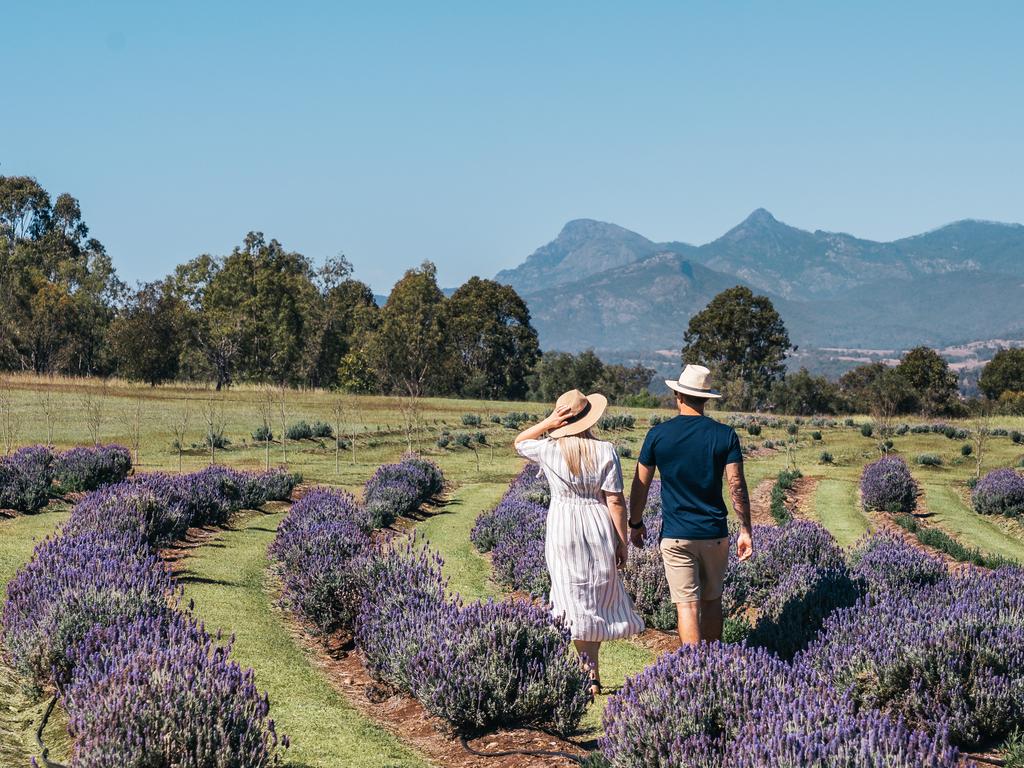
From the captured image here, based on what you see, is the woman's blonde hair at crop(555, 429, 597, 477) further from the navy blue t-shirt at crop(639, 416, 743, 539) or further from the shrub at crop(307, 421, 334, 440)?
the shrub at crop(307, 421, 334, 440)

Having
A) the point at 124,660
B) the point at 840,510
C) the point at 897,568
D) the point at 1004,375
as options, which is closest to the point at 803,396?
the point at 1004,375

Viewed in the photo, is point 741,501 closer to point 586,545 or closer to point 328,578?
point 586,545

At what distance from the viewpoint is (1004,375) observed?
11006 cm

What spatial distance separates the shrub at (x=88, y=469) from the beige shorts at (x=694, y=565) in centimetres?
1408

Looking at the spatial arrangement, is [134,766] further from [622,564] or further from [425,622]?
[622,564]

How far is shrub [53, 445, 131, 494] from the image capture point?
18.2 m

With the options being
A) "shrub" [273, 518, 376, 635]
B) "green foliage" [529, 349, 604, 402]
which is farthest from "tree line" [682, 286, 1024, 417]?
"shrub" [273, 518, 376, 635]

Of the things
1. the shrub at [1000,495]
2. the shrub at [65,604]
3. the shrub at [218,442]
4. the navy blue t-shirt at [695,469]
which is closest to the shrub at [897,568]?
A: the navy blue t-shirt at [695,469]

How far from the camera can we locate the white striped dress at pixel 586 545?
24.3 ft

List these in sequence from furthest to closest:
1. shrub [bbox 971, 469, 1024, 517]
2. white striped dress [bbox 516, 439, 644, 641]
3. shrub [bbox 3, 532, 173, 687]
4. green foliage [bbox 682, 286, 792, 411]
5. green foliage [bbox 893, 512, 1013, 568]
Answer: green foliage [bbox 682, 286, 792, 411] → shrub [bbox 971, 469, 1024, 517] → green foliage [bbox 893, 512, 1013, 568] → white striped dress [bbox 516, 439, 644, 641] → shrub [bbox 3, 532, 173, 687]

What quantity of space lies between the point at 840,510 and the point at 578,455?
19.2m

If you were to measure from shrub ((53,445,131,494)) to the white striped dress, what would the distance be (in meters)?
13.5

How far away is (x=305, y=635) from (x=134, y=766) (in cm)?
532

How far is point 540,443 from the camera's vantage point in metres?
7.51
